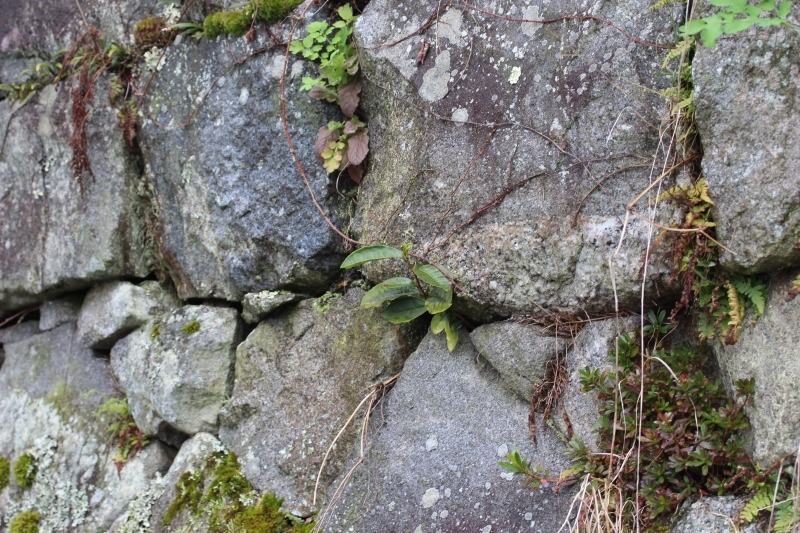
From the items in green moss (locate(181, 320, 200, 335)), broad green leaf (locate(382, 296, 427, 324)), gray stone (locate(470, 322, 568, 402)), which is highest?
green moss (locate(181, 320, 200, 335))

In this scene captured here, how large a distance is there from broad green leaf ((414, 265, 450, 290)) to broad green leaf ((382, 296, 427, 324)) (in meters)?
0.17

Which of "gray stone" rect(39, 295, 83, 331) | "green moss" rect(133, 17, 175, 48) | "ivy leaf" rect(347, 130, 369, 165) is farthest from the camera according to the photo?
"gray stone" rect(39, 295, 83, 331)

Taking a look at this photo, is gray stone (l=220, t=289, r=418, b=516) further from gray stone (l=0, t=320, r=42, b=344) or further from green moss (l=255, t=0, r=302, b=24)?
gray stone (l=0, t=320, r=42, b=344)

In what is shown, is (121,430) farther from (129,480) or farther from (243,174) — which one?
(243,174)

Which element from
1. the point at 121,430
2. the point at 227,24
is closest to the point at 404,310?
the point at 227,24

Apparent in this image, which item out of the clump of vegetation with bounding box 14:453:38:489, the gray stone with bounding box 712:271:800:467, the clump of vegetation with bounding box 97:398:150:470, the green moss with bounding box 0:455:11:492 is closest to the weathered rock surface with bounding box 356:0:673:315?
the gray stone with bounding box 712:271:800:467

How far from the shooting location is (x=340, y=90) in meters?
3.49

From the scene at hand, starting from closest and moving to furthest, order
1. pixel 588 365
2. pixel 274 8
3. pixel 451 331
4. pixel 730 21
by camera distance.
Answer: pixel 730 21 → pixel 588 365 → pixel 451 331 → pixel 274 8

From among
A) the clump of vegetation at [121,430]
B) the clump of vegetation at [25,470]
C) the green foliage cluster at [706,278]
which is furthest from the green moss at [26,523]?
the green foliage cluster at [706,278]

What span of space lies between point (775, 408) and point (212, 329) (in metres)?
2.64

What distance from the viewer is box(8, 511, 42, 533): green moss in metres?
4.00

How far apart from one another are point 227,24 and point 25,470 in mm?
2792

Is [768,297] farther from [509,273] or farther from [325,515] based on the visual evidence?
[325,515]

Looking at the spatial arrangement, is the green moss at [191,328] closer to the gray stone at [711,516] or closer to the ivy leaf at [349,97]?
the ivy leaf at [349,97]
